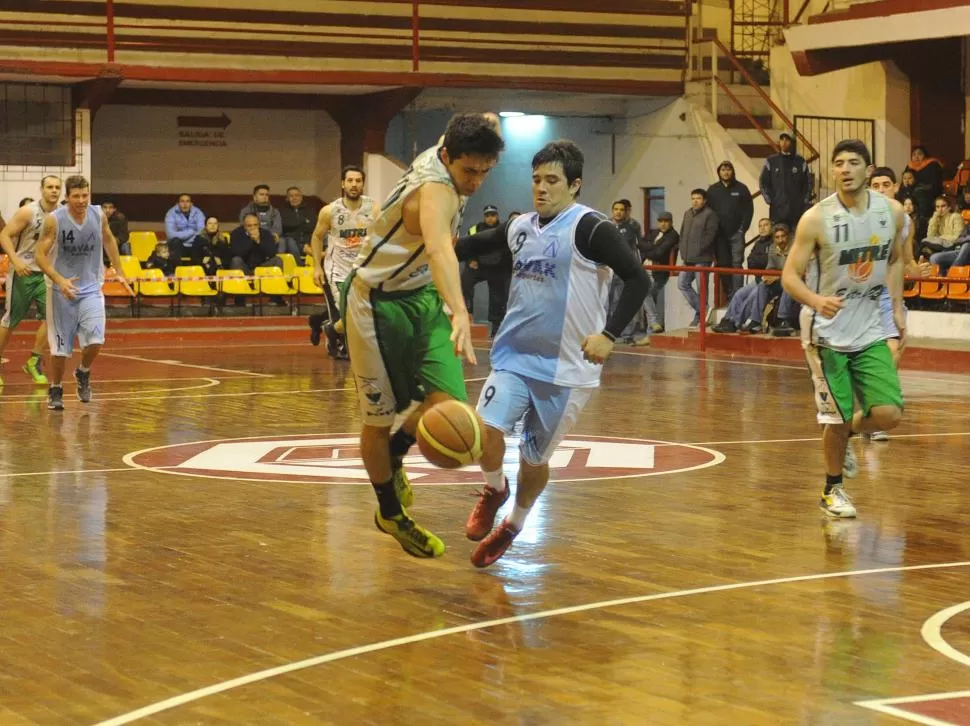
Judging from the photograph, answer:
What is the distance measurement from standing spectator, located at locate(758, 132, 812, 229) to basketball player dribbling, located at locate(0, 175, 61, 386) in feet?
34.0

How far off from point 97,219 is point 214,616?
828 cm

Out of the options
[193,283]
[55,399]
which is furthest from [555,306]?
[193,283]

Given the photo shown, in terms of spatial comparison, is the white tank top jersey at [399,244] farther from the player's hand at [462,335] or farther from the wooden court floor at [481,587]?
the wooden court floor at [481,587]

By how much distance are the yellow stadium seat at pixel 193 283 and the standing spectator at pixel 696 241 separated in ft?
21.5

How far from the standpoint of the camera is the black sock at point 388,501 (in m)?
7.60

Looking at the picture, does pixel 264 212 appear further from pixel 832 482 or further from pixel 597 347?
pixel 597 347

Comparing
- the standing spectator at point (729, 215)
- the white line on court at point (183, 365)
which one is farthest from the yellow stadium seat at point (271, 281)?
the standing spectator at point (729, 215)

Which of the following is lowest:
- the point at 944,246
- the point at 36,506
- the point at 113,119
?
the point at 36,506

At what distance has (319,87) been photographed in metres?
27.3

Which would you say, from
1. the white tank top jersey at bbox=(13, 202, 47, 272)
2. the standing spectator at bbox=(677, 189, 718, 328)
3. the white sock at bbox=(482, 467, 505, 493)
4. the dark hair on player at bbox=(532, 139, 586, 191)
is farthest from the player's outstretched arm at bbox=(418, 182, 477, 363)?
the standing spectator at bbox=(677, 189, 718, 328)

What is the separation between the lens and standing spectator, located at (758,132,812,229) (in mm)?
23562

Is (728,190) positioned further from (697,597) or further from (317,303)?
(697,597)

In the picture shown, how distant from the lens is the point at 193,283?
24.9 meters

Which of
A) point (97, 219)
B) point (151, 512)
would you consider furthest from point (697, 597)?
point (97, 219)
